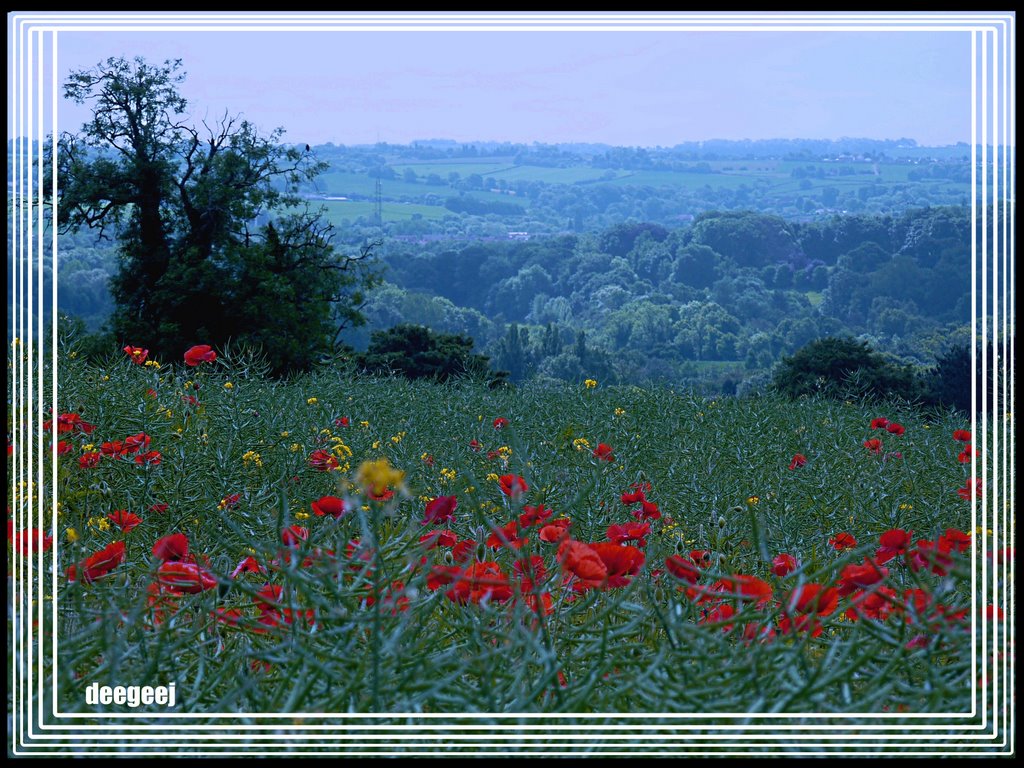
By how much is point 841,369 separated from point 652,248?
13598 mm

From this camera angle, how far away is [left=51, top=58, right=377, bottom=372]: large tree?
12.8 metres

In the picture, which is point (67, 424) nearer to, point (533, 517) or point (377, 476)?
point (533, 517)

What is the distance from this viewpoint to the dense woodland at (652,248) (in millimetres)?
17875

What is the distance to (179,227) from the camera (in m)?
13.5

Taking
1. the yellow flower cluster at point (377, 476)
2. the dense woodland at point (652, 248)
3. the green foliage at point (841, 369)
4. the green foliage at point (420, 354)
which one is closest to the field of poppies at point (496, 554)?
the yellow flower cluster at point (377, 476)

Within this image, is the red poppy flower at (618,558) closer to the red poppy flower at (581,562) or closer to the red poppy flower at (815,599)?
the red poppy flower at (581,562)

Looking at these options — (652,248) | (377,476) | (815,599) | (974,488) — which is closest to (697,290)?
(652,248)

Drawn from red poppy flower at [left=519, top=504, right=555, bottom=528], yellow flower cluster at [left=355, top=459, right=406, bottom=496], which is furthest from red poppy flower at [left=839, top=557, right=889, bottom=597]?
yellow flower cluster at [left=355, top=459, right=406, bottom=496]

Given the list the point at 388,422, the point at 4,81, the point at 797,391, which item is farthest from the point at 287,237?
the point at 4,81

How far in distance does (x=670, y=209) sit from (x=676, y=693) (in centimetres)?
2543

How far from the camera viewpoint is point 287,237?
1464 cm

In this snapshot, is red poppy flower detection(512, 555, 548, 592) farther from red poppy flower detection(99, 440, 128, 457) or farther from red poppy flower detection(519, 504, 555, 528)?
red poppy flower detection(99, 440, 128, 457)

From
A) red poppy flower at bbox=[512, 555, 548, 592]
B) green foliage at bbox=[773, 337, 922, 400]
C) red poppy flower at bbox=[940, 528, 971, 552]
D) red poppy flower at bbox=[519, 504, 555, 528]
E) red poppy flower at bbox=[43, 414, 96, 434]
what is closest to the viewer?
red poppy flower at bbox=[512, 555, 548, 592]

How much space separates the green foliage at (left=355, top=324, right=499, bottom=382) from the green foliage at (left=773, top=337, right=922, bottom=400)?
12.7 ft
